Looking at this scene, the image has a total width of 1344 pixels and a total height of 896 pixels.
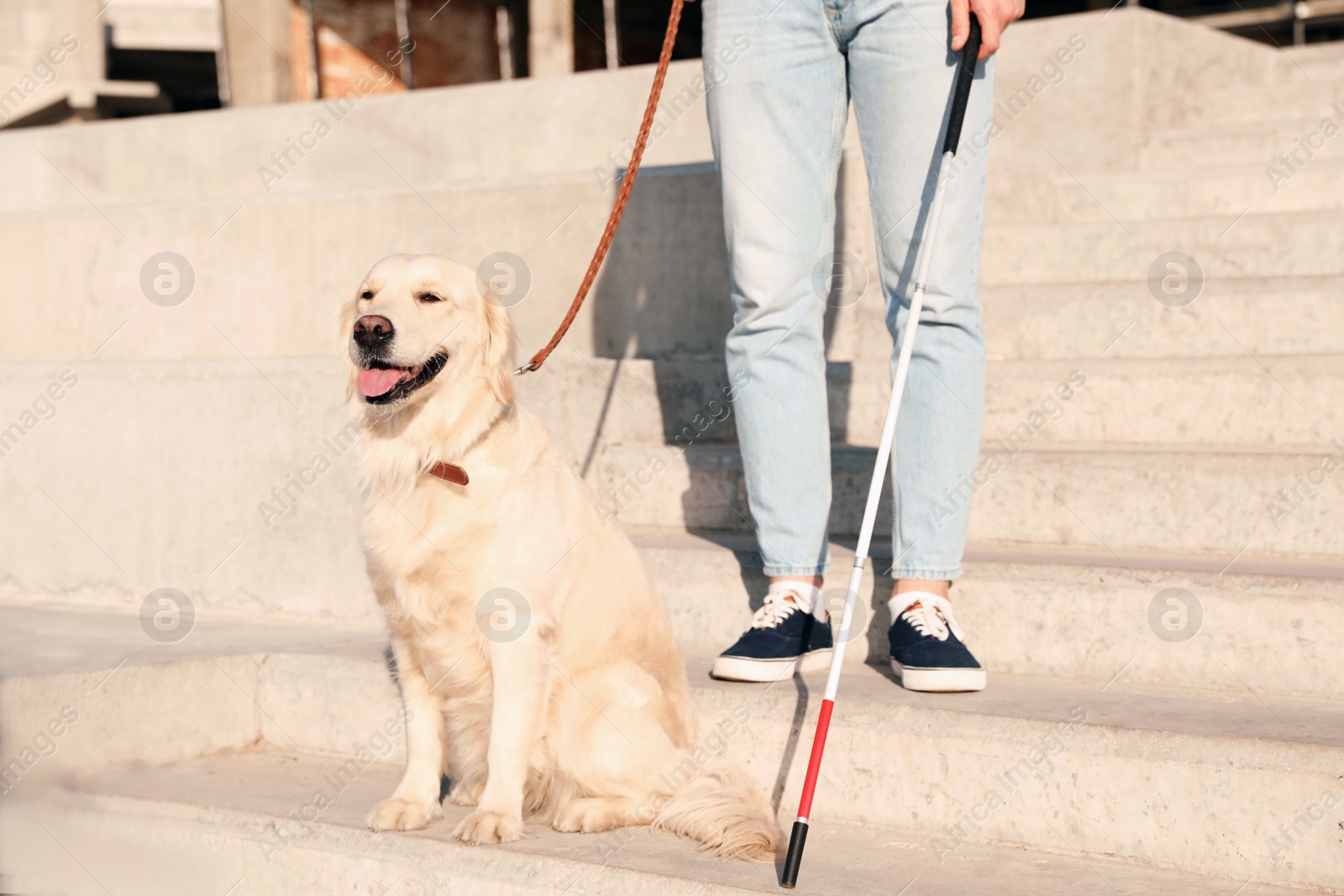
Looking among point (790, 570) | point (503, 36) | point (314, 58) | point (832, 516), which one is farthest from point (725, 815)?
point (503, 36)

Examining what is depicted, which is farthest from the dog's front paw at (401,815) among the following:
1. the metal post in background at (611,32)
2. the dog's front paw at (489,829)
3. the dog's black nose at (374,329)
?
the metal post in background at (611,32)

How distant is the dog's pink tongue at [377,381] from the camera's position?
258 centimetres

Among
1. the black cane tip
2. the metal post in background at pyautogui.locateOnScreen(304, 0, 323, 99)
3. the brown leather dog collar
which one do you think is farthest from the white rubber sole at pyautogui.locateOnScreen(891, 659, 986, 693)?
the metal post in background at pyautogui.locateOnScreen(304, 0, 323, 99)

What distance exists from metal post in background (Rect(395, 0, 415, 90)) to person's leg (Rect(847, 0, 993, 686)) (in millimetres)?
11641

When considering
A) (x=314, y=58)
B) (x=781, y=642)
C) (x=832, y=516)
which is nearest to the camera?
(x=781, y=642)

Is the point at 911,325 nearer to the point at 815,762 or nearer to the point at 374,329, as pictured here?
the point at 815,762

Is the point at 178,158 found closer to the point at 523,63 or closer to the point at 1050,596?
the point at 1050,596

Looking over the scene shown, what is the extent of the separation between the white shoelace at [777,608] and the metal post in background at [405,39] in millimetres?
11832

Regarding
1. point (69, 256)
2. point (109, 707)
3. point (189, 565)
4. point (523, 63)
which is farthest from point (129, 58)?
point (109, 707)

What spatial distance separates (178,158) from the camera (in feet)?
25.1

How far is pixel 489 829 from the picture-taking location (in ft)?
8.06

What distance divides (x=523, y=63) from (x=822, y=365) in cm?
1328

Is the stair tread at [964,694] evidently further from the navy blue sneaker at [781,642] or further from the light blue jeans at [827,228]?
the light blue jeans at [827,228]

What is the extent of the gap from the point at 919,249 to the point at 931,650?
911 millimetres
